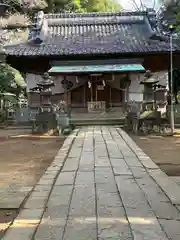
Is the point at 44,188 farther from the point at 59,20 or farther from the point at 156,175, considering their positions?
the point at 59,20

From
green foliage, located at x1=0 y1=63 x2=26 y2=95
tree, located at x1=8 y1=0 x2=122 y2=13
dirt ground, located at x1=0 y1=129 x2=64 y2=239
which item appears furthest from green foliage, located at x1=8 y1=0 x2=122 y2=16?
dirt ground, located at x1=0 y1=129 x2=64 y2=239

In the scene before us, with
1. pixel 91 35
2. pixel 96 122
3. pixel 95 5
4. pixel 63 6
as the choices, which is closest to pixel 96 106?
pixel 96 122

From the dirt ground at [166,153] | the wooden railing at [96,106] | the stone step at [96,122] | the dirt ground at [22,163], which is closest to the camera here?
the dirt ground at [22,163]

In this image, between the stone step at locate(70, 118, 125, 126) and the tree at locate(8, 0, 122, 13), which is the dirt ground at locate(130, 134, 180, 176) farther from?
the tree at locate(8, 0, 122, 13)

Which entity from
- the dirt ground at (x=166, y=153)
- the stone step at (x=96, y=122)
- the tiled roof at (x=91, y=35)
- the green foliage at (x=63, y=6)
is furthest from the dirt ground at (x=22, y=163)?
the green foliage at (x=63, y=6)

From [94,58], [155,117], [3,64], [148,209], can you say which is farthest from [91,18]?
[148,209]

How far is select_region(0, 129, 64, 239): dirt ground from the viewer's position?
5.58m

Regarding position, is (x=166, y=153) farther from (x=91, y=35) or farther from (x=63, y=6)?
(x=63, y=6)

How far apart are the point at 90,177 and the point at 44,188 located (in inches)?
36.5

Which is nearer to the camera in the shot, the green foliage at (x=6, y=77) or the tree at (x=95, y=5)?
the green foliage at (x=6, y=77)

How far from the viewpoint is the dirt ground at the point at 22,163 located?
18.3ft

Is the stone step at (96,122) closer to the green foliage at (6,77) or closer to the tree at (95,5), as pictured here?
the green foliage at (6,77)

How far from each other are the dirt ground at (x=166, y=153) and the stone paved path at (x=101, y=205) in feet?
1.42

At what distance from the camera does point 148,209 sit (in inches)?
152
